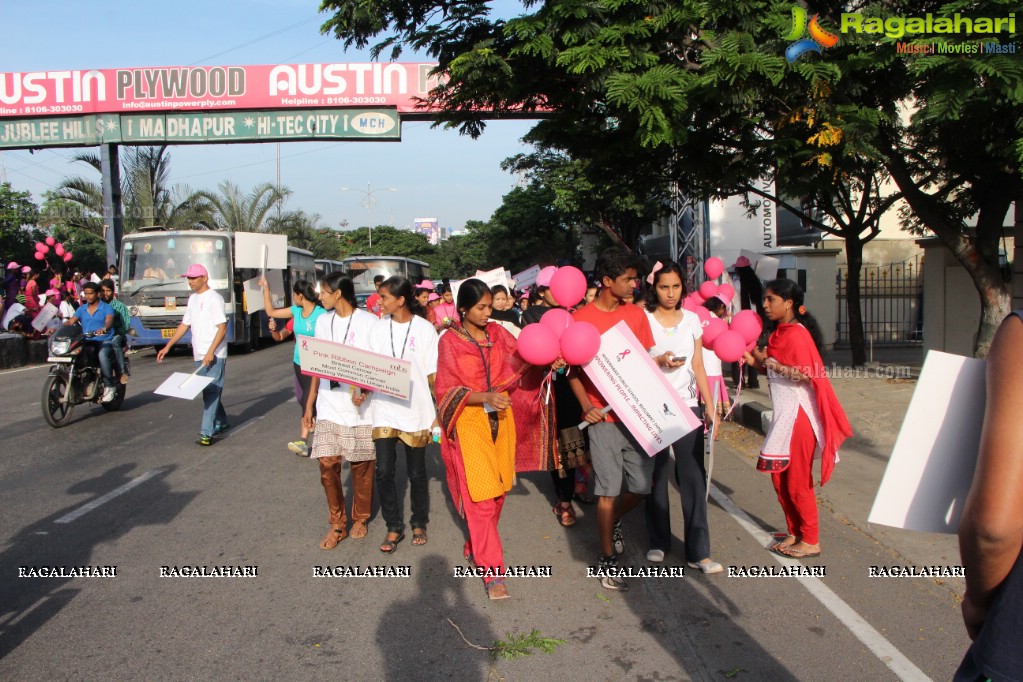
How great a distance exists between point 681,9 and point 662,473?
17.5ft

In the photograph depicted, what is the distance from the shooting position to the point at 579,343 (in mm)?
4199

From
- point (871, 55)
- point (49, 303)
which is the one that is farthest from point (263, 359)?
point (871, 55)

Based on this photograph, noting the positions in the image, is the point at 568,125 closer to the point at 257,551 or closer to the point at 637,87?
the point at 637,87

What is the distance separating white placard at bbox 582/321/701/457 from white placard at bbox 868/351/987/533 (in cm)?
247

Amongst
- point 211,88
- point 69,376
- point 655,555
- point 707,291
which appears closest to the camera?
point 655,555

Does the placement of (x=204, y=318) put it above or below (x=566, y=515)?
above

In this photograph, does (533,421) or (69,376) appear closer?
(533,421)

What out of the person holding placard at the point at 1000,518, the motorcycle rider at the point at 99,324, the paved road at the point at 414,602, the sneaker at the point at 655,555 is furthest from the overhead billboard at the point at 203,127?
the person holding placard at the point at 1000,518

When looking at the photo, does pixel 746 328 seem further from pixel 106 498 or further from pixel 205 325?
pixel 205 325

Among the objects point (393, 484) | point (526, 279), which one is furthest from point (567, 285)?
point (526, 279)

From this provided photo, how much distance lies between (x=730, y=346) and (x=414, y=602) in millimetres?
2308

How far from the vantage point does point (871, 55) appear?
7246 mm

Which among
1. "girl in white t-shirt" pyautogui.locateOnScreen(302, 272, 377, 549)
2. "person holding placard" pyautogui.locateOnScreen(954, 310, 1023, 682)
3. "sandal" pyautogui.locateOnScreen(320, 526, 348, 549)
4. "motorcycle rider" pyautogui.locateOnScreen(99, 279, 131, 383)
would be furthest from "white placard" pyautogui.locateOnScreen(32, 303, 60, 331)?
"person holding placard" pyautogui.locateOnScreen(954, 310, 1023, 682)

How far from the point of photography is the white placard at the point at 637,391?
14.4ft
